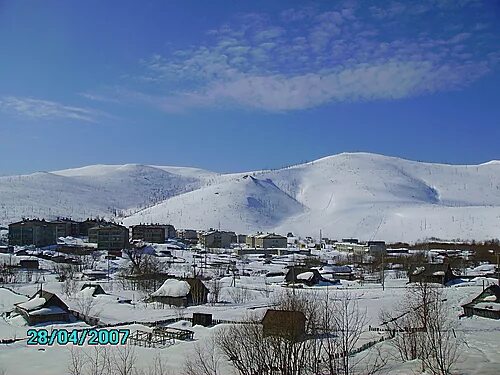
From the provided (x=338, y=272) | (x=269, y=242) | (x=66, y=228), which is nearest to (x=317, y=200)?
(x=269, y=242)

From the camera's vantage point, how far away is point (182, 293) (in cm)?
1511

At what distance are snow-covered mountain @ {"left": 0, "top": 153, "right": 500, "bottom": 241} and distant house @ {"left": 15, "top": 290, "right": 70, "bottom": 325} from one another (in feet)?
146

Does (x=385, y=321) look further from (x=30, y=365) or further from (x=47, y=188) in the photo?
(x=47, y=188)

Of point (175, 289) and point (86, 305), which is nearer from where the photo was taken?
point (86, 305)

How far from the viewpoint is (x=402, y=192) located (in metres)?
76.8

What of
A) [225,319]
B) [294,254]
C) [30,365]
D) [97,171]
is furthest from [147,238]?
[97,171]

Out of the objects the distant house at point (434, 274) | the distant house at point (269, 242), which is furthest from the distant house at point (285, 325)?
the distant house at point (269, 242)

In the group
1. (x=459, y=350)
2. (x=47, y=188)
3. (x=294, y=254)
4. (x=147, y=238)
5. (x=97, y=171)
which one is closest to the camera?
(x=459, y=350)

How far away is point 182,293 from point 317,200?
62.5 m

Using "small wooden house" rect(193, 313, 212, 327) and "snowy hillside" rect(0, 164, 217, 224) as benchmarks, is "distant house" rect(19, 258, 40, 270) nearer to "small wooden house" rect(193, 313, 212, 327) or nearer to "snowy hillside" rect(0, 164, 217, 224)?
"small wooden house" rect(193, 313, 212, 327)

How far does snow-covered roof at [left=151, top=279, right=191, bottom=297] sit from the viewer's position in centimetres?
1512

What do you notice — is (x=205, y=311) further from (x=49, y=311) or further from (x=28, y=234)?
(x=28, y=234)

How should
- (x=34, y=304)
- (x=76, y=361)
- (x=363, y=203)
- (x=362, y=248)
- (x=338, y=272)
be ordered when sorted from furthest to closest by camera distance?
(x=363, y=203) → (x=362, y=248) → (x=338, y=272) → (x=34, y=304) → (x=76, y=361)

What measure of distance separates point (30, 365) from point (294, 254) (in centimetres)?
3046
